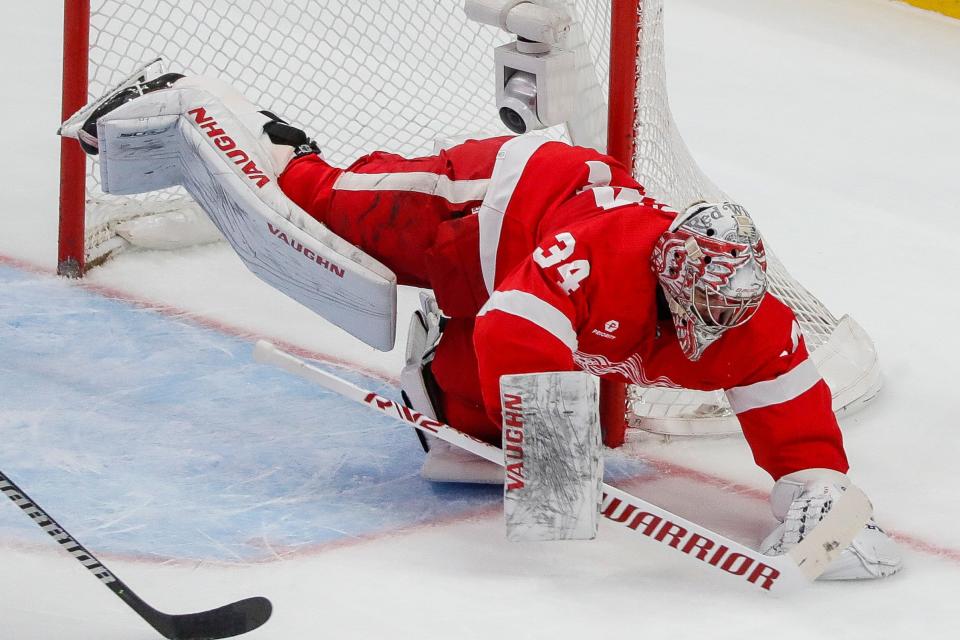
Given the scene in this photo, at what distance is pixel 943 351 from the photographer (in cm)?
372

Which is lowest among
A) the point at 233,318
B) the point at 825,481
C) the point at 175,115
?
the point at 233,318

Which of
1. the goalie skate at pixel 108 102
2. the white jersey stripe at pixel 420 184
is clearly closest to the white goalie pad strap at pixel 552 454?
the white jersey stripe at pixel 420 184

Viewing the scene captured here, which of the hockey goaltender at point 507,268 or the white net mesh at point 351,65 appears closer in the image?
the hockey goaltender at point 507,268

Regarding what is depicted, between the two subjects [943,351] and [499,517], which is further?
[943,351]

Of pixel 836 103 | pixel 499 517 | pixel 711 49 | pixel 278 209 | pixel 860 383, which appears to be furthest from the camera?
pixel 711 49

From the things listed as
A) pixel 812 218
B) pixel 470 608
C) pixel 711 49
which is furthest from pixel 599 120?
pixel 711 49

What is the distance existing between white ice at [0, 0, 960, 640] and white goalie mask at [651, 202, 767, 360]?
1.42 ft

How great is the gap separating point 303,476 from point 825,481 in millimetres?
983

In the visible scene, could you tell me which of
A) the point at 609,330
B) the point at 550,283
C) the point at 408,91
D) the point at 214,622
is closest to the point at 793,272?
the point at 408,91

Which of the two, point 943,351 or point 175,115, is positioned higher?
point 175,115

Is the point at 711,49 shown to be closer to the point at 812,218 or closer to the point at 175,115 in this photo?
the point at 812,218

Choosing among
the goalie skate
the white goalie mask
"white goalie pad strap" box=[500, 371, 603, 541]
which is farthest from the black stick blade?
the goalie skate

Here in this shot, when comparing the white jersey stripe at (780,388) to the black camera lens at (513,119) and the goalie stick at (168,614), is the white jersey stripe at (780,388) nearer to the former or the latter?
the black camera lens at (513,119)

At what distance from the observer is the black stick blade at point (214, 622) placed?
93.1 inches
